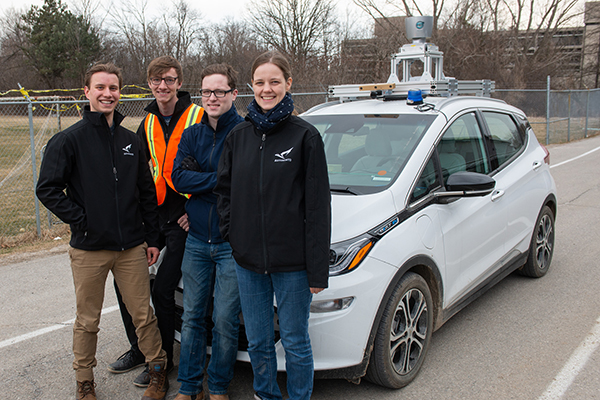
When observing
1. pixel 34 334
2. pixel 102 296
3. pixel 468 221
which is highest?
pixel 468 221

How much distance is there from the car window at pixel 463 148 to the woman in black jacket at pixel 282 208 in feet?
5.07

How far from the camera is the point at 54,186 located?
2803 mm

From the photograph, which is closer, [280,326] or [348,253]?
[280,326]

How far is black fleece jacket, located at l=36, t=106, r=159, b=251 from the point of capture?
2.79 meters

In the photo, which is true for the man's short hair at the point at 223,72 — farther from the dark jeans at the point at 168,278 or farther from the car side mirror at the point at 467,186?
the car side mirror at the point at 467,186

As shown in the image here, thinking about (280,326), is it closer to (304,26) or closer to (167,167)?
(167,167)

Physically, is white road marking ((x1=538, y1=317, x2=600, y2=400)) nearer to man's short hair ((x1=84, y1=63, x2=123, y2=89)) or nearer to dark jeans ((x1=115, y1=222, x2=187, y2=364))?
dark jeans ((x1=115, y1=222, x2=187, y2=364))

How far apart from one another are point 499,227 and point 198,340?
253cm

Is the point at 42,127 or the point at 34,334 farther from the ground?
the point at 42,127

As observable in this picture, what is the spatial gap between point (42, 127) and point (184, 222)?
300 inches

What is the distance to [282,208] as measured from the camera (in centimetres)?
240

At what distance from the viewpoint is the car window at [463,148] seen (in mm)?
3693

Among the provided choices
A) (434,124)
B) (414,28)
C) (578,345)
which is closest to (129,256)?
(434,124)

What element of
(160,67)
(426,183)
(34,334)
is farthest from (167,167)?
(34,334)
